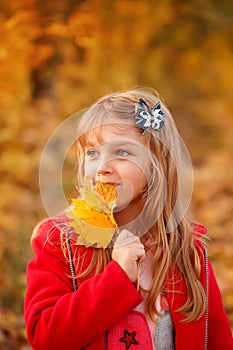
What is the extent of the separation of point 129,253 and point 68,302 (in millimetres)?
194

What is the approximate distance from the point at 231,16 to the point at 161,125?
2.78m

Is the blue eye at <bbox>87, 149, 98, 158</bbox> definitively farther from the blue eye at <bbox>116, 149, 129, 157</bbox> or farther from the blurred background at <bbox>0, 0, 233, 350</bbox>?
the blurred background at <bbox>0, 0, 233, 350</bbox>

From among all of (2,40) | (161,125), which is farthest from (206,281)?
(2,40)

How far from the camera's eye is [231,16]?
14.7 ft

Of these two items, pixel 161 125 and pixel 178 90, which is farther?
pixel 178 90

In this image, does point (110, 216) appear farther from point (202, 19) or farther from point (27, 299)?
point (202, 19)

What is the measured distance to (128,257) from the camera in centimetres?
176

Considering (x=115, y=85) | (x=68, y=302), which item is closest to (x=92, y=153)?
(x=68, y=302)

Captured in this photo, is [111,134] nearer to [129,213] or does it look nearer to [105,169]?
[105,169]

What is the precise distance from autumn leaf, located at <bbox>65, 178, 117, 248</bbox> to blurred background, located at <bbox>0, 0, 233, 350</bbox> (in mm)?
2358

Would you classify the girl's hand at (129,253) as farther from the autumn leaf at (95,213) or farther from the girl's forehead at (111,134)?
the girl's forehead at (111,134)

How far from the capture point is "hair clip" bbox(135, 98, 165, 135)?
1.85m

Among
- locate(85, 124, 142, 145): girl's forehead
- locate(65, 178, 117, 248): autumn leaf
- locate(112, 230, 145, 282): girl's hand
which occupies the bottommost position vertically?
locate(112, 230, 145, 282): girl's hand

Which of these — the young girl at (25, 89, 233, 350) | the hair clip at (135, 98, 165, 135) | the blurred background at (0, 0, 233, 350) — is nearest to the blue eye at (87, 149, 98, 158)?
the young girl at (25, 89, 233, 350)
